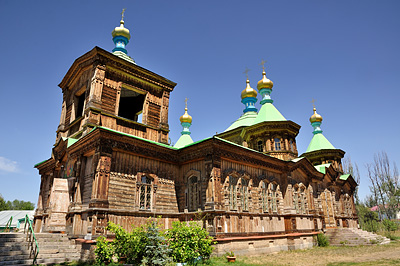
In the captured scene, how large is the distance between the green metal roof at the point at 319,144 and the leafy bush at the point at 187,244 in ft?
78.0

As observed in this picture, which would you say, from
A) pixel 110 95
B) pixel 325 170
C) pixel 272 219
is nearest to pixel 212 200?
pixel 272 219

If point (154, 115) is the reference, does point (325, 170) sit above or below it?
below

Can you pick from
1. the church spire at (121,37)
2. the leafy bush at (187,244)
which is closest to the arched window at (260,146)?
the church spire at (121,37)

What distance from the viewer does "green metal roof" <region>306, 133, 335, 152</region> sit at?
3023 cm

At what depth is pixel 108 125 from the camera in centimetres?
1470

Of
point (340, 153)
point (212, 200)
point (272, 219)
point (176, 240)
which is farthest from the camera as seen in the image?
point (340, 153)

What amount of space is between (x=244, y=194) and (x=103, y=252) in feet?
26.2

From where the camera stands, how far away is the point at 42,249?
10.8m

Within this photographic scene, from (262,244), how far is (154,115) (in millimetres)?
9366

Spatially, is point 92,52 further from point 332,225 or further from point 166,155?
point 332,225

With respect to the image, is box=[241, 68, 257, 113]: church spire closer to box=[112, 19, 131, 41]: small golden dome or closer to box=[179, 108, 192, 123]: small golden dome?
box=[179, 108, 192, 123]: small golden dome

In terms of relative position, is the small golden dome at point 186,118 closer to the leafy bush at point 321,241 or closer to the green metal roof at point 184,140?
the green metal roof at point 184,140

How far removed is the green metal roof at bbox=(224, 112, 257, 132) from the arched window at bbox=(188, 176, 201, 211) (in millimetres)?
11685

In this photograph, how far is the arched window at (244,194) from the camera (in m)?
15.1
